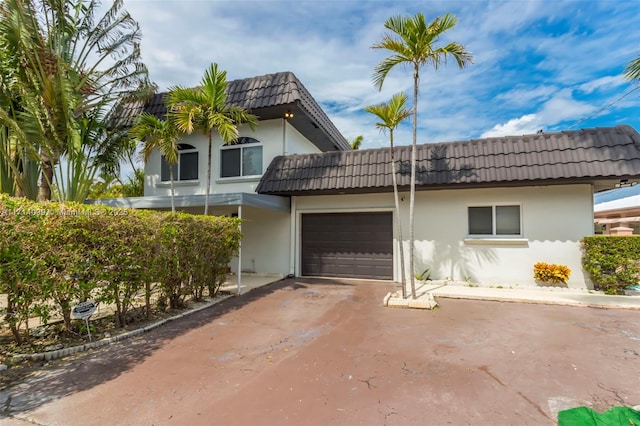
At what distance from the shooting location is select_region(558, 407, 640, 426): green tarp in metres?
2.63

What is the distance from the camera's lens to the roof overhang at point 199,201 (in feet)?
27.7

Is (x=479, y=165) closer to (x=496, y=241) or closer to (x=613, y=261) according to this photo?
(x=496, y=241)

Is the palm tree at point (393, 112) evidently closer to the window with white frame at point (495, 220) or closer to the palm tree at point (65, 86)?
the window with white frame at point (495, 220)

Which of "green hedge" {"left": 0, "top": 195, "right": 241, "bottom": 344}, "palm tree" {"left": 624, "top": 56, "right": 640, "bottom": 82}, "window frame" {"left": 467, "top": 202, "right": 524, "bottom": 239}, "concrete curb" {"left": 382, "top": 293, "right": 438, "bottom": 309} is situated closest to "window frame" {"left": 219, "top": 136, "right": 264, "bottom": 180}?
"green hedge" {"left": 0, "top": 195, "right": 241, "bottom": 344}

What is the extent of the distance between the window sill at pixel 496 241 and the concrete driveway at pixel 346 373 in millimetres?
2865

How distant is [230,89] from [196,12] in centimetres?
289

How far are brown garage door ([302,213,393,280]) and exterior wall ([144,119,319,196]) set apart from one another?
2556mm

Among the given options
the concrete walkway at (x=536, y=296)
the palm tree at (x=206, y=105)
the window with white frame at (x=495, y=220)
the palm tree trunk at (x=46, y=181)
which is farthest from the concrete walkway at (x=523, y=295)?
the palm tree trunk at (x=46, y=181)

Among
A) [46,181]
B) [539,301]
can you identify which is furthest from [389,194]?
[46,181]

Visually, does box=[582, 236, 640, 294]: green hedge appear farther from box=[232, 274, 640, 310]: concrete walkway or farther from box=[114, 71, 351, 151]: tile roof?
box=[114, 71, 351, 151]: tile roof

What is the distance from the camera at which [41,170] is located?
888cm

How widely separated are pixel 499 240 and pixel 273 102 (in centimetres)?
Answer: 819

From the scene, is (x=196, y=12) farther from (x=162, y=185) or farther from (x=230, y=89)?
(x=162, y=185)

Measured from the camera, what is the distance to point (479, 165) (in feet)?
29.1
